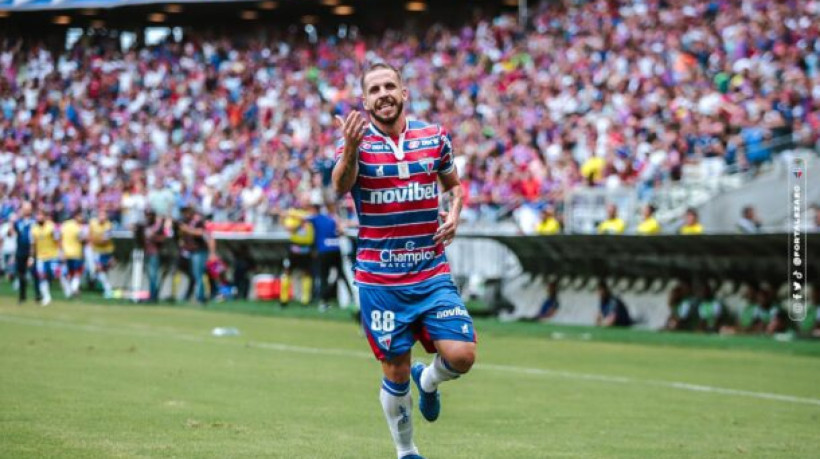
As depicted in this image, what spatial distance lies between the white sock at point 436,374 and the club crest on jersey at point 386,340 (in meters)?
0.33

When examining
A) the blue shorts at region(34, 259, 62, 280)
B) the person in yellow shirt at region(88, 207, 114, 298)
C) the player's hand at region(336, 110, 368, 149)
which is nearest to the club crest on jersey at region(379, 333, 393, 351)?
the player's hand at region(336, 110, 368, 149)

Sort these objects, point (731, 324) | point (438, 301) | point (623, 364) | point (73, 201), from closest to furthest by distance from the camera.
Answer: point (438, 301)
point (623, 364)
point (731, 324)
point (73, 201)

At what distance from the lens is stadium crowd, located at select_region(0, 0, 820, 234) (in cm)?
2800

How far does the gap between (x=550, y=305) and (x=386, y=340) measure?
1699 cm

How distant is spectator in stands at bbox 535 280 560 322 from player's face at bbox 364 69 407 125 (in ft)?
55.6

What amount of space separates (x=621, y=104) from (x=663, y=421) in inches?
798

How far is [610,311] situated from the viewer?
2381 cm

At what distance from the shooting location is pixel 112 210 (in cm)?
4025

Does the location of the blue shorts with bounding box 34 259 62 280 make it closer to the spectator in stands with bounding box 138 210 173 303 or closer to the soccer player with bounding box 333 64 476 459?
the spectator in stands with bounding box 138 210 173 303

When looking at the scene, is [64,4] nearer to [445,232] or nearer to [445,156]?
[445,156]

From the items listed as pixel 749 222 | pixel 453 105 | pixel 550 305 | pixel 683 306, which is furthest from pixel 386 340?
pixel 453 105

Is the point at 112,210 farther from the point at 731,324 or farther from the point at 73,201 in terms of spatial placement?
the point at 731,324

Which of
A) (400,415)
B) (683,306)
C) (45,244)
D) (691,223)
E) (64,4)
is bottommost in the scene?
(683,306)

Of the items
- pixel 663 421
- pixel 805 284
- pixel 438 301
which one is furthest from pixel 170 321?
pixel 438 301
